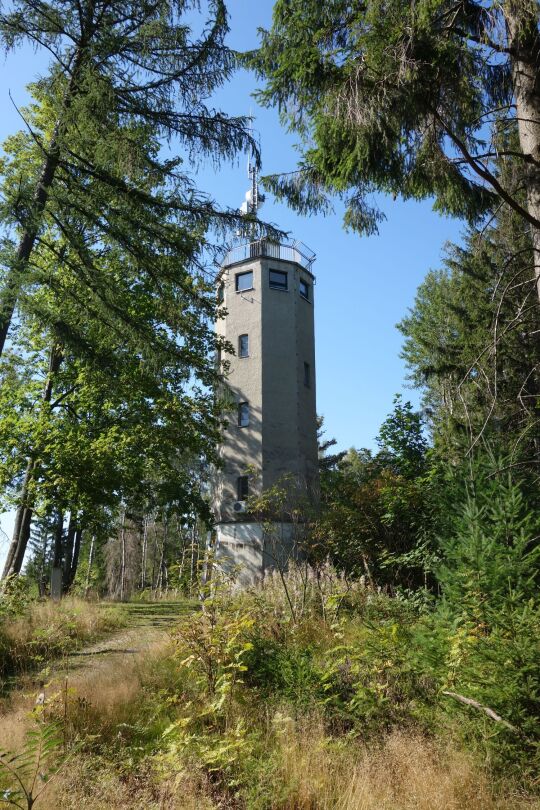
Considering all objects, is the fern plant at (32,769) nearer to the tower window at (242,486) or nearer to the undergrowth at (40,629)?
the undergrowth at (40,629)

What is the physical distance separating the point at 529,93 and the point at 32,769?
295 inches

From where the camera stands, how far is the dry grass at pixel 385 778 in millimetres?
3965

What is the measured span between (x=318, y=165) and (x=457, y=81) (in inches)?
77.4

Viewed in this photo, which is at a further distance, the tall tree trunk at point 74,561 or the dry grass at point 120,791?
the tall tree trunk at point 74,561

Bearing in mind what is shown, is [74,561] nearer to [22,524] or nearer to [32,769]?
[22,524]

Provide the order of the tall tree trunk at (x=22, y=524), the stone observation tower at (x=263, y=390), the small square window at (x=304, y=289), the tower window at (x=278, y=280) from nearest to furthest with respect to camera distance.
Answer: the tall tree trunk at (x=22, y=524), the stone observation tower at (x=263, y=390), the tower window at (x=278, y=280), the small square window at (x=304, y=289)

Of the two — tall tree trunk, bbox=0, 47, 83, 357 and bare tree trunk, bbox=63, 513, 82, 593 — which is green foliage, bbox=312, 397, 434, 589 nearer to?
tall tree trunk, bbox=0, 47, 83, 357

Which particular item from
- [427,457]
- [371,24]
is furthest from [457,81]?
[427,457]

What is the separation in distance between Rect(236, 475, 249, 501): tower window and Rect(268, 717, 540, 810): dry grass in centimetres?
1740

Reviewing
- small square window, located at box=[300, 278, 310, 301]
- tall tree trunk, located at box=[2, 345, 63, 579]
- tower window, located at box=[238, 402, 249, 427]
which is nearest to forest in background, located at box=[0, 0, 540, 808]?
tall tree trunk, located at box=[2, 345, 63, 579]

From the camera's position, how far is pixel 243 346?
77.6 ft

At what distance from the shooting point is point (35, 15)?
7.97m

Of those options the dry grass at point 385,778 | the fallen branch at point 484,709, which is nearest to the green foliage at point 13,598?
the dry grass at point 385,778

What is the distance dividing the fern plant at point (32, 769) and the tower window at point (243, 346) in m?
18.8
